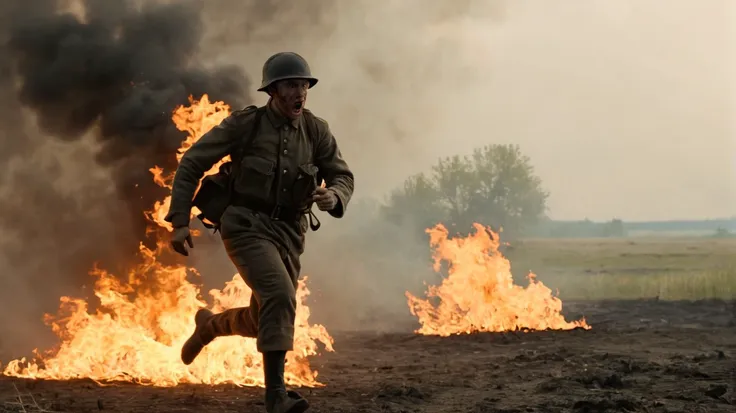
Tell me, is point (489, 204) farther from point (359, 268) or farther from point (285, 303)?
point (285, 303)

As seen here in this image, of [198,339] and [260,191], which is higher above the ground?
[260,191]

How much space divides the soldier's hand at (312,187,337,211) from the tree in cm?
3298

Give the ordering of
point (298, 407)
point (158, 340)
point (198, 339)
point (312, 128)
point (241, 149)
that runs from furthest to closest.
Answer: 1. point (158, 340)
2. point (198, 339)
3. point (312, 128)
4. point (241, 149)
5. point (298, 407)

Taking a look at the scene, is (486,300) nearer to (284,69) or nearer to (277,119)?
(277,119)

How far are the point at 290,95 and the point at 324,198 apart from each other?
71 centimetres

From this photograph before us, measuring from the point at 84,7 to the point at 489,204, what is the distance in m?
29.7

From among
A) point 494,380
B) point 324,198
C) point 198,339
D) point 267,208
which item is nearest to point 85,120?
point 198,339

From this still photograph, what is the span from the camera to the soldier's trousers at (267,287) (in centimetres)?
543

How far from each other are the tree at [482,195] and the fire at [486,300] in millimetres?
25325

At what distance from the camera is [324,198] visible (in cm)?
569

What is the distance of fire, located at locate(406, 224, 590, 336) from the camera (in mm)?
12984

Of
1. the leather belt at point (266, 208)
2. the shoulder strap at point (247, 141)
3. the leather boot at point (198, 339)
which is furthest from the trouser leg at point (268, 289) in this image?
the leather boot at point (198, 339)

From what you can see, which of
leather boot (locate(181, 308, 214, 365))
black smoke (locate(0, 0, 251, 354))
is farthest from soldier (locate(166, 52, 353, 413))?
black smoke (locate(0, 0, 251, 354))

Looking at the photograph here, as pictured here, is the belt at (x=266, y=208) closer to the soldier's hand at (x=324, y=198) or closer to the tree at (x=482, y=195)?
the soldier's hand at (x=324, y=198)
